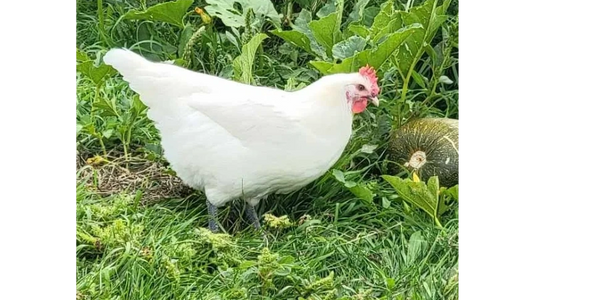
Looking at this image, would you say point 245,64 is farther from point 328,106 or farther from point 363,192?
point 363,192

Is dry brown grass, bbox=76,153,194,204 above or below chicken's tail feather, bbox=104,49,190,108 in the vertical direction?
below

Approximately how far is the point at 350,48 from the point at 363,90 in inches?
4.1

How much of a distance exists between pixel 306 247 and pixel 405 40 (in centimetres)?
48

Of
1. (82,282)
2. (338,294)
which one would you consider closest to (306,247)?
(338,294)

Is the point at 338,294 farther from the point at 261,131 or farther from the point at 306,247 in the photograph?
the point at 261,131

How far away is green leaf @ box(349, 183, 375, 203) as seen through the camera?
98.3 inches

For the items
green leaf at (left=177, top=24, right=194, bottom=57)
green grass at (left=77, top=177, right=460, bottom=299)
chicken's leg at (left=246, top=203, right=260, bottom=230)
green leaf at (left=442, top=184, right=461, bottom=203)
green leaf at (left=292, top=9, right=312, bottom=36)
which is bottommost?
green grass at (left=77, top=177, right=460, bottom=299)

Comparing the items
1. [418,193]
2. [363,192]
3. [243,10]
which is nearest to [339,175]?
[363,192]

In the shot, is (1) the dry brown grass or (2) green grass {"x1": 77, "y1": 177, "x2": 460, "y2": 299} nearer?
(2) green grass {"x1": 77, "y1": 177, "x2": 460, "y2": 299}

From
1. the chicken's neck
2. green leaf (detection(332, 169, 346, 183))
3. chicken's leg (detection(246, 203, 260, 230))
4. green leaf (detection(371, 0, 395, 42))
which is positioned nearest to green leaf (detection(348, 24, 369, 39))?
green leaf (detection(371, 0, 395, 42))

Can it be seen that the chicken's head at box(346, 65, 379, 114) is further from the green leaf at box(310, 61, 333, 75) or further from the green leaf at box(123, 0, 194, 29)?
the green leaf at box(123, 0, 194, 29)

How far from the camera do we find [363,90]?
245cm

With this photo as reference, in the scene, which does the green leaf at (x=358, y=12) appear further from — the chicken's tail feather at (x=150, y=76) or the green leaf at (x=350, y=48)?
the chicken's tail feather at (x=150, y=76)

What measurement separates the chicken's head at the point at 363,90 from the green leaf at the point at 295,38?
0.16 metres
